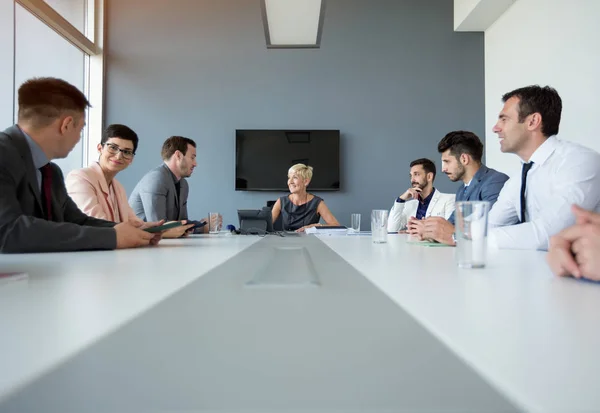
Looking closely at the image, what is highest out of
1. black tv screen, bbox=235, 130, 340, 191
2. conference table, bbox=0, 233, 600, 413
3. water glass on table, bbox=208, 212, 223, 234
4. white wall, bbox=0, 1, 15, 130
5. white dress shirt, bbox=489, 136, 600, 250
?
white wall, bbox=0, 1, 15, 130

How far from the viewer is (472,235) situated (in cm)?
97

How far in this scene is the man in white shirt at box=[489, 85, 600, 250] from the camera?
1565mm

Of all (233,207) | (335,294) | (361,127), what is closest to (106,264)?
(335,294)

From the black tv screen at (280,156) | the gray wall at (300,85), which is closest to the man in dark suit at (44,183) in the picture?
the black tv screen at (280,156)

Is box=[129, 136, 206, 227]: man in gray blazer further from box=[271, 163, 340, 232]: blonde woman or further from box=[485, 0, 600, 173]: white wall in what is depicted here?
box=[485, 0, 600, 173]: white wall

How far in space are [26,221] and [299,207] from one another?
3.08 meters

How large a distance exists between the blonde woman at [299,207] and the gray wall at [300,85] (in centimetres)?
Answer: 86

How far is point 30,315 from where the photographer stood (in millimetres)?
521

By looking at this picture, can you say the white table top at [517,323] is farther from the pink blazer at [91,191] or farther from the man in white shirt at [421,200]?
the man in white shirt at [421,200]

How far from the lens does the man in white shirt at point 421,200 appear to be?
12.6 feet

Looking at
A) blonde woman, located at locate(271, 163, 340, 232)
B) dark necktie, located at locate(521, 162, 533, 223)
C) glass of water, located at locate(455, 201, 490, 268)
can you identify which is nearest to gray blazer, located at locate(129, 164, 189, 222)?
blonde woman, located at locate(271, 163, 340, 232)

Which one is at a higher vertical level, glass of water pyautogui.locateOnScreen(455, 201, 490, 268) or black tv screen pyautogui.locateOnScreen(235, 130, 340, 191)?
black tv screen pyautogui.locateOnScreen(235, 130, 340, 191)

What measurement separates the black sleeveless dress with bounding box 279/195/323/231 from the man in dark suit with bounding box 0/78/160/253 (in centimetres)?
→ 245

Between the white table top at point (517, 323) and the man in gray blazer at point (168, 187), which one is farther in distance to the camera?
the man in gray blazer at point (168, 187)
